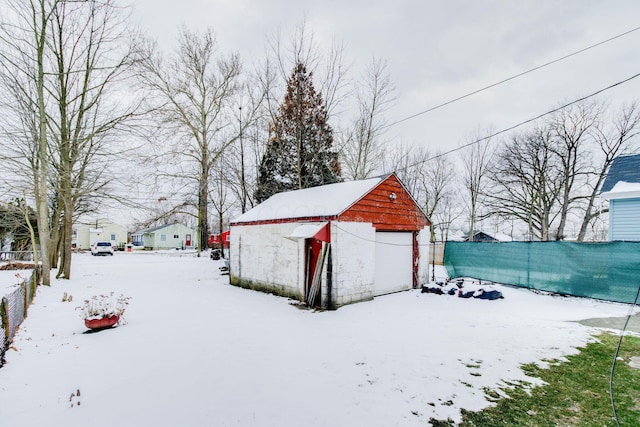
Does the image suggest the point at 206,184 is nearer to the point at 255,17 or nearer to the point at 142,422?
the point at 255,17

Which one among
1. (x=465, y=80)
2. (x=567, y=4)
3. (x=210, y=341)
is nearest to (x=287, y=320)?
(x=210, y=341)

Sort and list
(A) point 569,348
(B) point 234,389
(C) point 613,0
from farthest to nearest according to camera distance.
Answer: (C) point 613,0 → (A) point 569,348 → (B) point 234,389

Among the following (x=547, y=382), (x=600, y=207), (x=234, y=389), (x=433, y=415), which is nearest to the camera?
(x=433, y=415)

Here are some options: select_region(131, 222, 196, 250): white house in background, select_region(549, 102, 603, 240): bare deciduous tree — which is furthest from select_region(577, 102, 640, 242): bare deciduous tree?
select_region(131, 222, 196, 250): white house in background

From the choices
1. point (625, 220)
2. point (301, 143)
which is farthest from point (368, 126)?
point (625, 220)

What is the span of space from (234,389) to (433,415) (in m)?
2.42

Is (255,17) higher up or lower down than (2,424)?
higher up

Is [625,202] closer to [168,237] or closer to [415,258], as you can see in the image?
[415,258]

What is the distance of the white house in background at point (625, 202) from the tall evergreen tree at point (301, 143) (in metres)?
13.6

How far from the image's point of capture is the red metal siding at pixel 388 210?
29.5 feet

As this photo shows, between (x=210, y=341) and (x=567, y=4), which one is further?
(x=567, y=4)

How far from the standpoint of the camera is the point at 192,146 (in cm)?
2434

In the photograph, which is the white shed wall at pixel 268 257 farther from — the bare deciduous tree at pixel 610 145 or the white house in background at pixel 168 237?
the white house in background at pixel 168 237

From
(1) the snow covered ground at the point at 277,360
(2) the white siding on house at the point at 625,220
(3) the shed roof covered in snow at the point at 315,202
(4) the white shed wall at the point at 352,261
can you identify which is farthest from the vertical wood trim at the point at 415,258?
(2) the white siding on house at the point at 625,220
